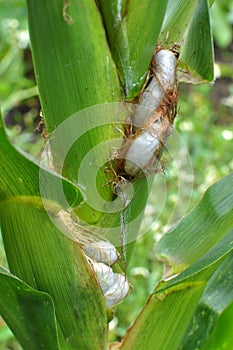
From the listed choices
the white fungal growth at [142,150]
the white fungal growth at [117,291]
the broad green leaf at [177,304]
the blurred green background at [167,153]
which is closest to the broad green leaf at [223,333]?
the broad green leaf at [177,304]

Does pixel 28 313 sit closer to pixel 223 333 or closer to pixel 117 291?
pixel 117 291

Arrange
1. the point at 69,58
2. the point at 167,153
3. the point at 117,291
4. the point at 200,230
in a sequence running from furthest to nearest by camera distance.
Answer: the point at 167,153
the point at 200,230
the point at 117,291
the point at 69,58

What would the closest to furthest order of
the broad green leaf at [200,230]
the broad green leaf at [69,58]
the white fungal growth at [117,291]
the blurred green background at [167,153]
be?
1. the broad green leaf at [69,58]
2. the white fungal growth at [117,291]
3. the broad green leaf at [200,230]
4. the blurred green background at [167,153]

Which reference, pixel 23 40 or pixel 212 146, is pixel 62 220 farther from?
pixel 23 40

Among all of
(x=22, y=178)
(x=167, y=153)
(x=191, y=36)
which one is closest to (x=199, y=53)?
(x=191, y=36)

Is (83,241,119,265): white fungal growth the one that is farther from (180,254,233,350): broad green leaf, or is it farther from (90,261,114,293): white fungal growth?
(180,254,233,350): broad green leaf

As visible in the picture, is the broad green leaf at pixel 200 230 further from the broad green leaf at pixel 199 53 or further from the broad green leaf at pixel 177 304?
the broad green leaf at pixel 199 53
